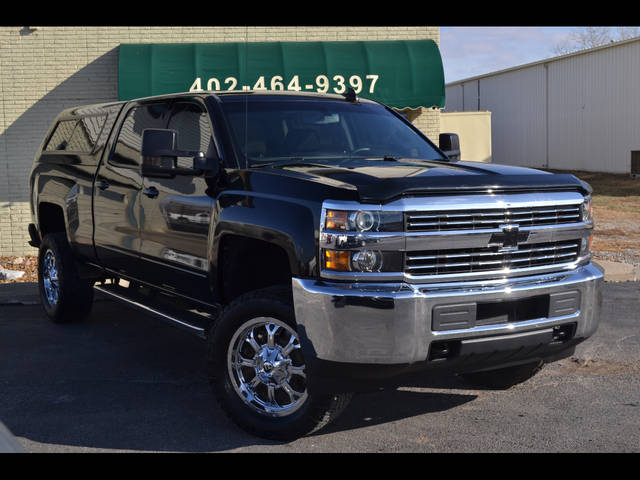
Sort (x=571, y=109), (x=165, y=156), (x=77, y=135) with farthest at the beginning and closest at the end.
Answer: (x=571, y=109)
(x=77, y=135)
(x=165, y=156)

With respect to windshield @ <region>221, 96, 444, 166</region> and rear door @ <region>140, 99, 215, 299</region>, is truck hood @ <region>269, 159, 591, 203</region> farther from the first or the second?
rear door @ <region>140, 99, 215, 299</region>

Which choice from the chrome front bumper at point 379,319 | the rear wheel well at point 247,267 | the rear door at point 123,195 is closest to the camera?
the chrome front bumper at point 379,319

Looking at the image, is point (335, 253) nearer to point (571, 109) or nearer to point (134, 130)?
point (134, 130)

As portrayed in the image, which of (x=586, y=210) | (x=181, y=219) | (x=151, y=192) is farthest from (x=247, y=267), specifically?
(x=586, y=210)

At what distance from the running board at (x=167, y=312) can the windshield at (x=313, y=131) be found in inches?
44.7

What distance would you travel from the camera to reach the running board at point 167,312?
526cm

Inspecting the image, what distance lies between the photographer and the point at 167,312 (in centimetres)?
566

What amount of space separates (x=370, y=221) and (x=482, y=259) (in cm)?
68

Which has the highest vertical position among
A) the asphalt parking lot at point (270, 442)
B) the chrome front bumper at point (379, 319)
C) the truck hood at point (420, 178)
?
the truck hood at point (420, 178)

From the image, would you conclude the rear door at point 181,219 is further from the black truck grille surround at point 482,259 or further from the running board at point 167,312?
the black truck grille surround at point 482,259

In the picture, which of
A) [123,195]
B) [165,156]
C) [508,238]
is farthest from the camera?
[123,195]

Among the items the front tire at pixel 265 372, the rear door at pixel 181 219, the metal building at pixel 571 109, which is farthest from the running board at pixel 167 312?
the metal building at pixel 571 109

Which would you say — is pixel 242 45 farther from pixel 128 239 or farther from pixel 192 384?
pixel 192 384

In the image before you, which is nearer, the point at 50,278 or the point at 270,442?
the point at 270,442
